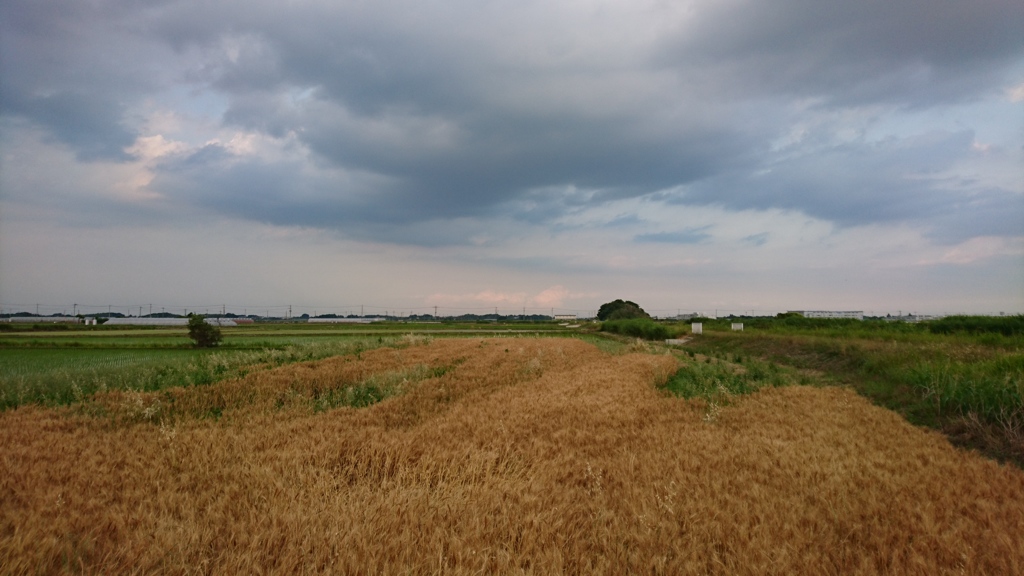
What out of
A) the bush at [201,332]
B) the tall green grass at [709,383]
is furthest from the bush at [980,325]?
the bush at [201,332]

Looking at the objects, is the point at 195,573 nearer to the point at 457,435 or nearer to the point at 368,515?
the point at 368,515

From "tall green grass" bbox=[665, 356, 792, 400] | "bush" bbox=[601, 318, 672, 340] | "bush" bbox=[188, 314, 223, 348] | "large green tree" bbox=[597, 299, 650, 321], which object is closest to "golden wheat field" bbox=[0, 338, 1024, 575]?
"tall green grass" bbox=[665, 356, 792, 400]

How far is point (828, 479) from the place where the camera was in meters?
5.29

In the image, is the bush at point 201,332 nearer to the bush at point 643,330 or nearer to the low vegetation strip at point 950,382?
the low vegetation strip at point 950,382

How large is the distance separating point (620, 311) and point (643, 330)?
63.7 meters

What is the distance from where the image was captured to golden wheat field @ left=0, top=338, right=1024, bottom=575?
3.24 meters

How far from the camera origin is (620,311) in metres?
130

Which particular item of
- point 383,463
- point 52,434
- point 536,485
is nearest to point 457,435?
point 383,463

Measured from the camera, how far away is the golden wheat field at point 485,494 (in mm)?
3236

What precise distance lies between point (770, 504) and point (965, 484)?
2.96m

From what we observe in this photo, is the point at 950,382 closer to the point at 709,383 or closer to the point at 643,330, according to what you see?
the point at 709,383

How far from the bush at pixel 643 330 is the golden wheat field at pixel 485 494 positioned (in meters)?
56.3

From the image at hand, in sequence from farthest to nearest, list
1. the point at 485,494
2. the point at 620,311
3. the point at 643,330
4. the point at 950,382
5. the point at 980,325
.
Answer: the point at 620,311
the point at 643,330
the point at 980,325
the point at 950,382
the point at 485,494

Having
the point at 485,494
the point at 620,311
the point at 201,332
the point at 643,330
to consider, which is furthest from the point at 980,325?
the point at 620,311
